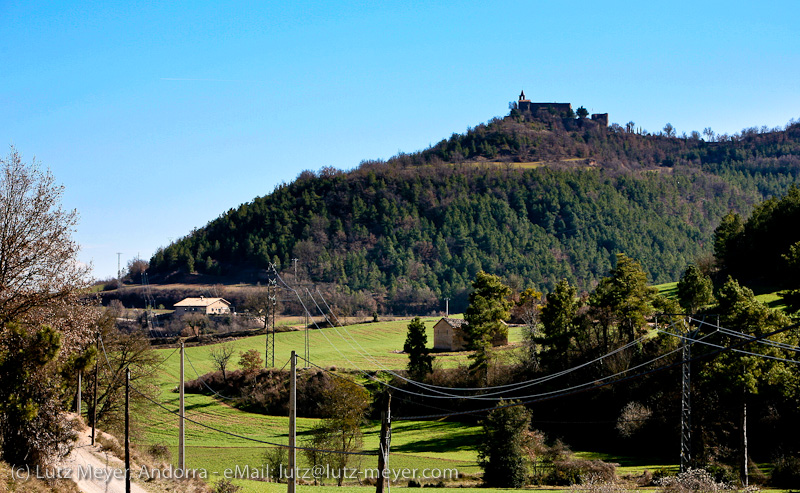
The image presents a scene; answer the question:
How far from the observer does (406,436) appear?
4303 cm

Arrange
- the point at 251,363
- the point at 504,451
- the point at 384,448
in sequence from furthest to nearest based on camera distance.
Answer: the point at 251,363 < the point at 504,451 < the point at 384,448

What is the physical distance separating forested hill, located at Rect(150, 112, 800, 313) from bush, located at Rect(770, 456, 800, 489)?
97249 millimetres

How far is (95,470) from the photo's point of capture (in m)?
24.1

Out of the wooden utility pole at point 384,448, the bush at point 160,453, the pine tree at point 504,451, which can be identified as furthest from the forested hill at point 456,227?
the wooden utility pole at point 384,448

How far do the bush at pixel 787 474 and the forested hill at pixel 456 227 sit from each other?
3829 inches

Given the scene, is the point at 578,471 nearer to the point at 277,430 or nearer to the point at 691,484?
the point at 691,484

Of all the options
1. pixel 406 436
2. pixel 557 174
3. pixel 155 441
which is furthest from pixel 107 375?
pixel 557 174

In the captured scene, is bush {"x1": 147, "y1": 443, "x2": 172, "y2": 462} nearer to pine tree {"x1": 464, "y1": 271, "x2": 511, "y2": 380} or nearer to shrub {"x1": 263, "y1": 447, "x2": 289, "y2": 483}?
shrub {"x1": 263, "y1": 447, "x2": 289, "y2": 483}

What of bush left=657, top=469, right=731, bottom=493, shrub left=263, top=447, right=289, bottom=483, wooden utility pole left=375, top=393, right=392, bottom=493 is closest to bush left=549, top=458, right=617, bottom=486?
bush left=657, top=469, right=731, bottom=493

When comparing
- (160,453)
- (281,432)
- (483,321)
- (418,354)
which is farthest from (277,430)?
(483,321)

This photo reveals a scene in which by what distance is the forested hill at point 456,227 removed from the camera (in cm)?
14000

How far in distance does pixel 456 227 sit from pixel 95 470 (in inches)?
5408

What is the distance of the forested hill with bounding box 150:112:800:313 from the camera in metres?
140

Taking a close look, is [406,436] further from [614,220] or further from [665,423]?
[614,220]
